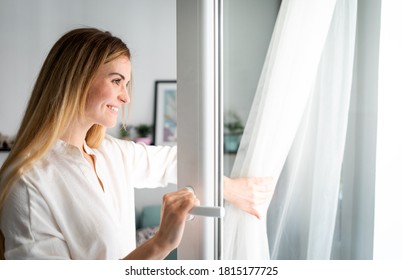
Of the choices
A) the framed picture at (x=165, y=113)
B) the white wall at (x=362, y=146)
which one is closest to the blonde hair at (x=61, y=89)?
the framed picture at (x=165, y=113)

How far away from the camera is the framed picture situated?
821mm

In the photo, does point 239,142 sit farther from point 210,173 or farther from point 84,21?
point 84,21

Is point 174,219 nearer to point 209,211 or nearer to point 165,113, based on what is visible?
point 209,211

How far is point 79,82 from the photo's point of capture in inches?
29.0

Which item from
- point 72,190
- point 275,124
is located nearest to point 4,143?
point 72,190

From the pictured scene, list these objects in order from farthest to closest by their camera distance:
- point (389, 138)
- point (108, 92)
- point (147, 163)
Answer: point (147, 163)
point (108, 92)
point (389, 138)

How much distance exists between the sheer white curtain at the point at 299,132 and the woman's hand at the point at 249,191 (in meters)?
0.01

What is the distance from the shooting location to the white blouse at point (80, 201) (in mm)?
668

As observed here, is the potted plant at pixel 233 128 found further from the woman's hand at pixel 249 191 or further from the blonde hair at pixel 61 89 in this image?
the blonde hair at pixel 61 89

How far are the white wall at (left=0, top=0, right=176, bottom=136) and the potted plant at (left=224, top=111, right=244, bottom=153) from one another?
194 mm

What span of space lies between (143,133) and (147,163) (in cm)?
8

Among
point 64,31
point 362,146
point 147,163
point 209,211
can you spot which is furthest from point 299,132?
point 64,31

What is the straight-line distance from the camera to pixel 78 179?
2.44ft
